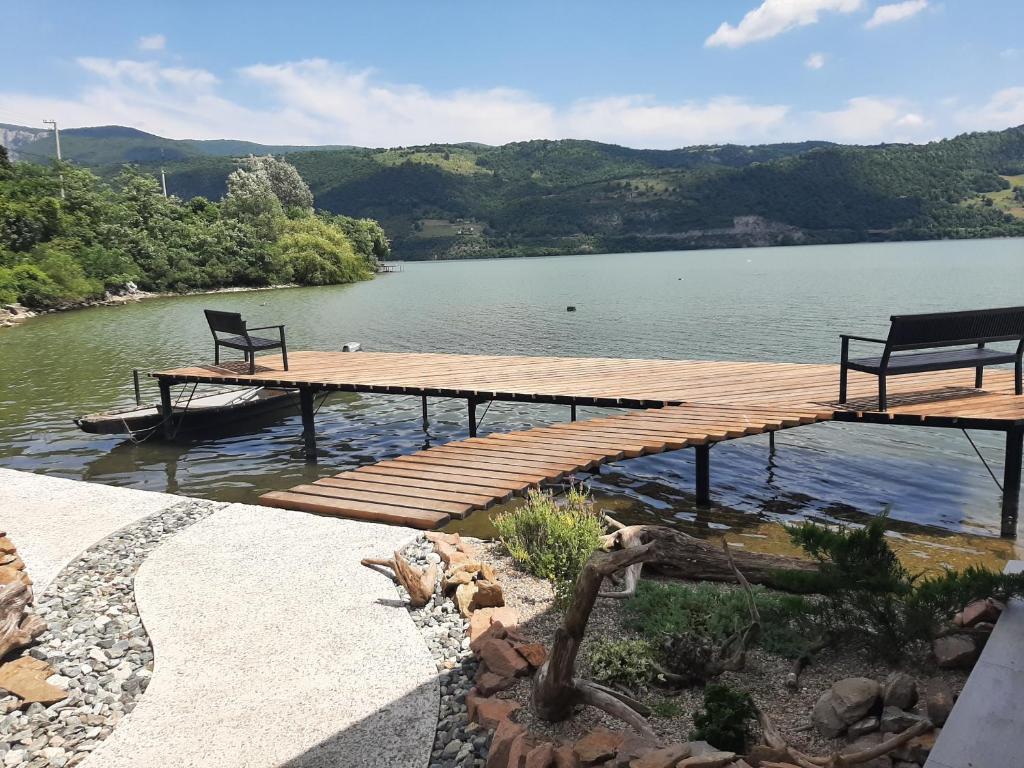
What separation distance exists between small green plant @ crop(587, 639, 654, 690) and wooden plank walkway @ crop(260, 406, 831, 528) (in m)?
2.35

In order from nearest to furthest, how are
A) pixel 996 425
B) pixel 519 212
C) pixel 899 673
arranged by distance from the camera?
pixel 899 673 < pixel 996 425 < pixel 519 212

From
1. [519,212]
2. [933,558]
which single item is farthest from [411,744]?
[519,212]

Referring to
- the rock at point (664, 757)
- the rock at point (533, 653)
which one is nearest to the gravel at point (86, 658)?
the rock at point (533, 653)

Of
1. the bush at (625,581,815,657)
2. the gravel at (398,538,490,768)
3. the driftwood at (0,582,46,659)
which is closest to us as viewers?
the gravel at (398,538,490,768)

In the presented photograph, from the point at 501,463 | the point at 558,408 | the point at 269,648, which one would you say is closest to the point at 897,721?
the point at 269,648

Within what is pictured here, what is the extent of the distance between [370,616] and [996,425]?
22.6ft

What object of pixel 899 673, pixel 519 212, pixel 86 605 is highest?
pixel 519 212

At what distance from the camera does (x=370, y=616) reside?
471 cm

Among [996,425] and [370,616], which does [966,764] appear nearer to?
[370,616]

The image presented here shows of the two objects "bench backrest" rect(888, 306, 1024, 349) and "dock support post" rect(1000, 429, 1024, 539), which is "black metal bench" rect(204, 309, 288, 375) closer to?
"bench backrest" rect(888, 306, 1024, 349)

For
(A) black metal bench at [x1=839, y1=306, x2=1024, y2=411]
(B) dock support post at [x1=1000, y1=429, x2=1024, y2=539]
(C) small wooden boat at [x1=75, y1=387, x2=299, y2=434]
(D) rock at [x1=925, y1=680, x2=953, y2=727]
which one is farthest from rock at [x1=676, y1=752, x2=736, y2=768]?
(C) small wooden boat at [x1=75, y1=387, x2=299, y2=434]

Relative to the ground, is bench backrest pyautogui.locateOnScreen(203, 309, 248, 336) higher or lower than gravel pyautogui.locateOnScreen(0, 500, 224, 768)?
higher

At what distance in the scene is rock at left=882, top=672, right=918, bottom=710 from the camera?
3223 millimetres

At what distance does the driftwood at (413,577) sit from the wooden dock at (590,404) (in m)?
0.73
